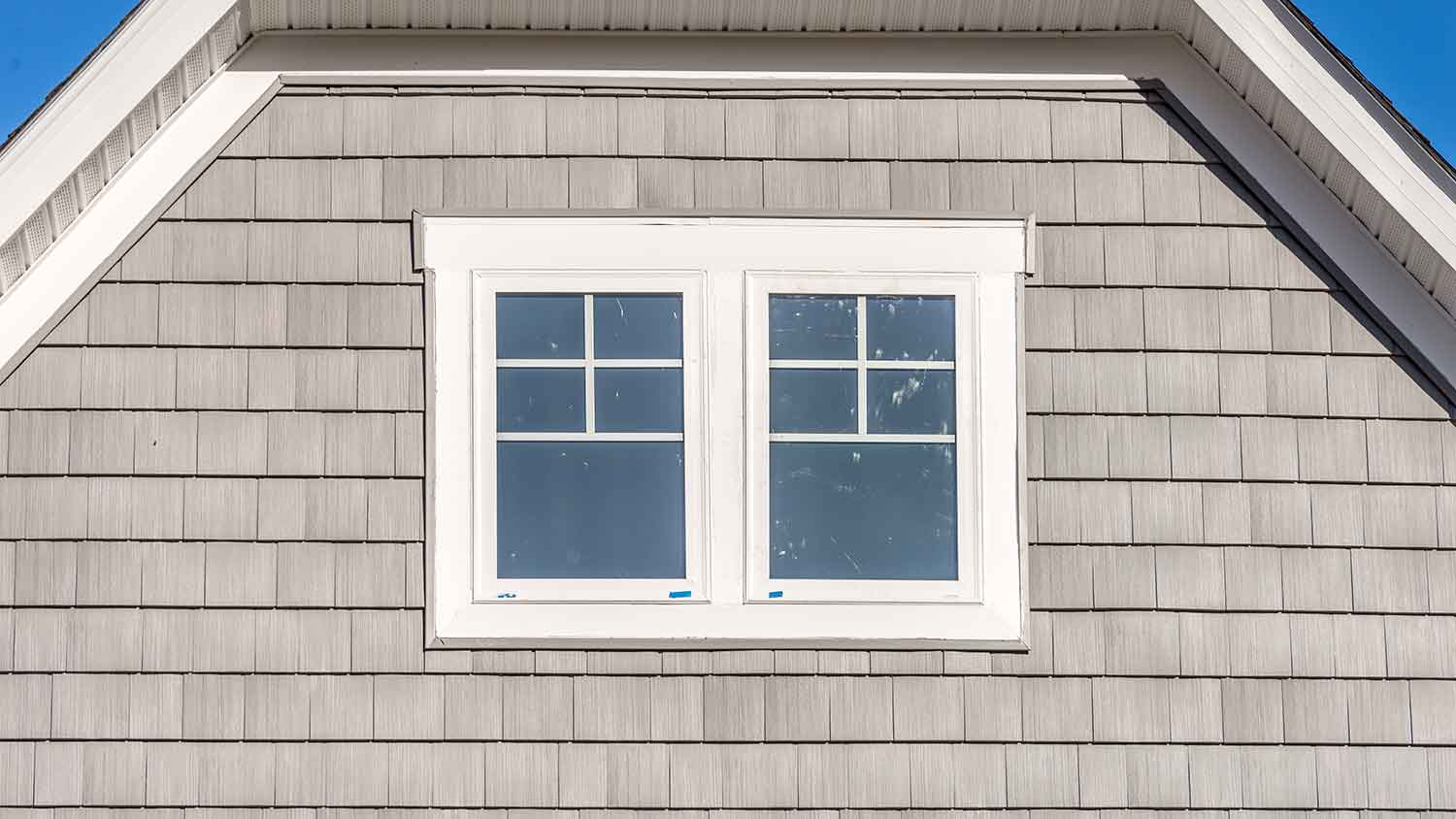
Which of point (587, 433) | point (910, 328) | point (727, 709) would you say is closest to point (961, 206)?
point (910, 328)

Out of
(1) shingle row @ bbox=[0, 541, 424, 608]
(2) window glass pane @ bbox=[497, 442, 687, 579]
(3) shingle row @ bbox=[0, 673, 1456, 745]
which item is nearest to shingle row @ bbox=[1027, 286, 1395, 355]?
(3) shingle row @ bbox=[0, 673, 1456, 745]

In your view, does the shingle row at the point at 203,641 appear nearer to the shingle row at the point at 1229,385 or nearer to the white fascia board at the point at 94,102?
the white fascia board at the point at 94,102

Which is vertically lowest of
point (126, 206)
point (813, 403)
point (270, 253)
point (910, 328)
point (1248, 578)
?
point (1248, 578)

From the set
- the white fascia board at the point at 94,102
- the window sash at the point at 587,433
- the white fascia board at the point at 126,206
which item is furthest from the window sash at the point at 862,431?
the white fascia board at the point at 94,102

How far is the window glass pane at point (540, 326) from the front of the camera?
4281 millimetres

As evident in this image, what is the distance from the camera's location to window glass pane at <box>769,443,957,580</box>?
424 cm

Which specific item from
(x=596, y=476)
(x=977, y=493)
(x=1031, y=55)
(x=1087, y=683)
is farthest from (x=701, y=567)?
(x=1031, y=55)

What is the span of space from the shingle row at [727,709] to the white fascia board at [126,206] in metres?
1.12

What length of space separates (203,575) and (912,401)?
230cm

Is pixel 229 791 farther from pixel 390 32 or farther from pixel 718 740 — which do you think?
pixel 390 32

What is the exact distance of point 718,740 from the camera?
165 inches

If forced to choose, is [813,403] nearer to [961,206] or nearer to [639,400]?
[639,400]

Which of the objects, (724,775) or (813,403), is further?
(813,403)

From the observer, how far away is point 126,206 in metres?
4.29
